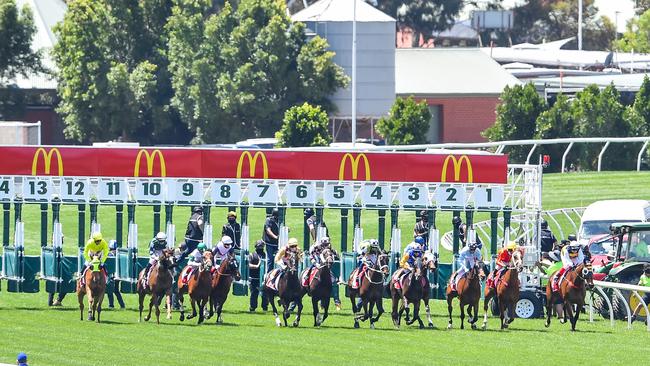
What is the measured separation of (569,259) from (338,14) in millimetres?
39268

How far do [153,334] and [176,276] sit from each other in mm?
4339

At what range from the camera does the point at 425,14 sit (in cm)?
9600

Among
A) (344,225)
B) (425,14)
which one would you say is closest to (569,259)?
(344,225)

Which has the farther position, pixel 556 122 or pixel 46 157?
pixel 556 122

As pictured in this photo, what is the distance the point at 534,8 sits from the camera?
101 metres

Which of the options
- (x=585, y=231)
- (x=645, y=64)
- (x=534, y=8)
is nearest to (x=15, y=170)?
(x=585, y=231)

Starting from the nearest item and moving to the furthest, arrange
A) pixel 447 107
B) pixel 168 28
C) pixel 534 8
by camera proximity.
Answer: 1. pixel 168 28
2. pixel 447 107
3. pixel 534 8

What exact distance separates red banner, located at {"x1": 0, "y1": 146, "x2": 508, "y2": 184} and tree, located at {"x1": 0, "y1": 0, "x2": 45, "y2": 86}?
32692mm

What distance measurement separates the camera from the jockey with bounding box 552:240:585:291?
85.5 feet

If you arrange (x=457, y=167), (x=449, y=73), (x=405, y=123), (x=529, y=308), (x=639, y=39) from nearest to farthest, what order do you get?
(x=529, y=308)
(x=457, y=167)
(x=405, y=123)
(x=449, y=73)
(x=639, y=39)

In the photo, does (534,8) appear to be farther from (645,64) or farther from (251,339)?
(251,339)

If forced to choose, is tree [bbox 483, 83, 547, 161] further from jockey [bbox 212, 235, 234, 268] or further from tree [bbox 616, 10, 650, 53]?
tree [bbox 616, 10, 650, 53]

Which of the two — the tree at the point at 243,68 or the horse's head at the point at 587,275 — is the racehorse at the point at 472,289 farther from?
the tree at the point at 243,68

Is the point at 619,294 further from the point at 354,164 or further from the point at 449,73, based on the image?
the point at 449,73
